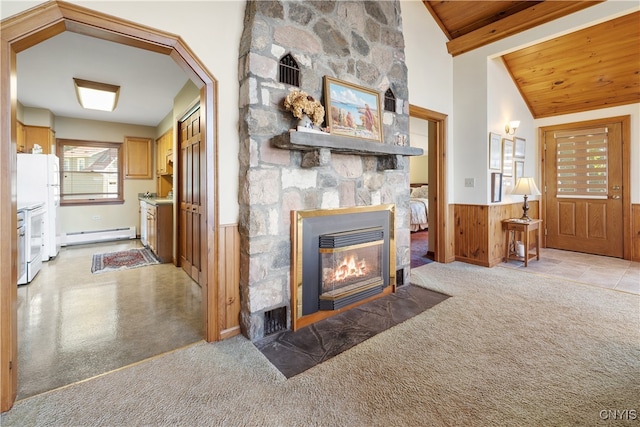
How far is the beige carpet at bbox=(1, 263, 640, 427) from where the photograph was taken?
144 centimetres

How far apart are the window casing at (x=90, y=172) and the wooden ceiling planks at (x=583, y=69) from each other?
7.79 m

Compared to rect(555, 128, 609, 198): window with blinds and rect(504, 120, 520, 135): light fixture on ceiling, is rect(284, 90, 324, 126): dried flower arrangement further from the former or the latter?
rect(555, 128, 609, 198): window with blinds

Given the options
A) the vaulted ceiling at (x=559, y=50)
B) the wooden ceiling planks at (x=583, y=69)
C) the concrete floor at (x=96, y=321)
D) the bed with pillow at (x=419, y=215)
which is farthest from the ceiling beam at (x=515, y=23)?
the concrete floor at (x=96, y=321)

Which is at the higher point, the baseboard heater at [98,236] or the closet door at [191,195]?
the closet door at [191,195]

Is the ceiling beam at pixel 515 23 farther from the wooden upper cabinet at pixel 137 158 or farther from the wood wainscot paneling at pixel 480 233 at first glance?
the wooden upper cabinet at pixel 137 158

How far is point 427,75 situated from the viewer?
402cm

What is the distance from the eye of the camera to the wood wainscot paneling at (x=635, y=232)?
431 centimetres

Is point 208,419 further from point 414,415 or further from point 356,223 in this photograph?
point 356,223

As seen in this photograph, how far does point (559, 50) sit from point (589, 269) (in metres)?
2.96

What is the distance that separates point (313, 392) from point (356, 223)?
149cm

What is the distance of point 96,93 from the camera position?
14.0 feet

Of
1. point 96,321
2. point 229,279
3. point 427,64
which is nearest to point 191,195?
point 96,321

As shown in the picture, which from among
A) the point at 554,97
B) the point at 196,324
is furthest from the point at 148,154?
the point at 554,97

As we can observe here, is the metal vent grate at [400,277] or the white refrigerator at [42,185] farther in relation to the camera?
the white refrigerator at [42,185]
